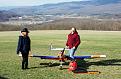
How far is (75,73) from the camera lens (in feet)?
51.6

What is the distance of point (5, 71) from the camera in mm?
16391

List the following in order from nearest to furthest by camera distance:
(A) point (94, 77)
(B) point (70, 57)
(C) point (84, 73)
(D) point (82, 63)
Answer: (A) point (94, 77), (C) point (84, 73), (B) point (70, 57), (D) point (82, 63)

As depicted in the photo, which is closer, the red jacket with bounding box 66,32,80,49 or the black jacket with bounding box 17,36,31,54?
the black jacket with bounding box 17,36,31,54

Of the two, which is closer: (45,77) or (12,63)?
(45,77)

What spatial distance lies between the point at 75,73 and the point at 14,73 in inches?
103

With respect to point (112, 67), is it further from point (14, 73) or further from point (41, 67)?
point (14, 73)

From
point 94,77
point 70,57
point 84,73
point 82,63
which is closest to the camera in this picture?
point 94,77

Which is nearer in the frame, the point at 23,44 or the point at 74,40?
the point at 23,44

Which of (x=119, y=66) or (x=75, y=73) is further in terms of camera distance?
(x=119, y=66)

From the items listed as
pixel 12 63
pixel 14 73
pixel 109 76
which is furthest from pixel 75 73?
pixel 12 63

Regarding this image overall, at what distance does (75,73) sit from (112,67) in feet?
9.10

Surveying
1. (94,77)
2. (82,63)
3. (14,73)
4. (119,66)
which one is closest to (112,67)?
(119,66)

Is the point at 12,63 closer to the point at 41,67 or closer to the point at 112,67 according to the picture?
the point at 41,67

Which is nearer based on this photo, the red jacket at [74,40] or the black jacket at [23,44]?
the black jacket at [23,44]
